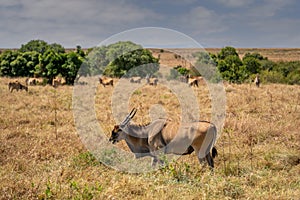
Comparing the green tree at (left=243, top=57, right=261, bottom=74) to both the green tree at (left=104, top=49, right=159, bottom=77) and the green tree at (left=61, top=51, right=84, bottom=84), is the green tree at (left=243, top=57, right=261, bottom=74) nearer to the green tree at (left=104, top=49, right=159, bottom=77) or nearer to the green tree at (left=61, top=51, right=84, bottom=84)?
the green tree at (left=104, top=49, right=159, bottom=77)

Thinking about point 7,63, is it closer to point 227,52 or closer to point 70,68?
point 70,68

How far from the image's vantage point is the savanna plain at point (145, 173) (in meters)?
4.79

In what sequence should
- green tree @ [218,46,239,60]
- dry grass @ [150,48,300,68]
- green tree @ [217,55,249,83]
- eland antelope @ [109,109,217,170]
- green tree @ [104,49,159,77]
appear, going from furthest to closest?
1. green tree @ [218,46,239,60]
2. green tree @ [217,55,249,83]
3. green tree @ [104,49,159,77]
4. dry grass @ [150,48,300,68]
5. eland antelope @ [109,109,217,170]

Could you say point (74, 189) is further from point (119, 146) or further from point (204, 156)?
point (119, 146)

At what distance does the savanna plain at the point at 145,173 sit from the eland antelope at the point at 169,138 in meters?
0.33

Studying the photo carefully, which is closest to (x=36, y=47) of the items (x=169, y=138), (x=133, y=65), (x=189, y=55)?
(x=133, y=65)

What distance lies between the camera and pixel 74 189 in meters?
4.79

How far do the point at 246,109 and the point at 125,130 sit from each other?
774cm

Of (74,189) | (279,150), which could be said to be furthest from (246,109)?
(74,189)

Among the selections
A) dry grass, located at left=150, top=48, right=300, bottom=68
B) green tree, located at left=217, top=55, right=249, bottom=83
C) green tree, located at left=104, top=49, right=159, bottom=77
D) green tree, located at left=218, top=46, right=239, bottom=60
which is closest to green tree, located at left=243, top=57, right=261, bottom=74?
green tree, located at left=217, top=55, right=249, bottom=83

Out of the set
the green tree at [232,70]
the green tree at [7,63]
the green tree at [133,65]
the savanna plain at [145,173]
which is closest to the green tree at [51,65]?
the green tree at [133,65]

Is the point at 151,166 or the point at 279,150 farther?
the point at 279,150

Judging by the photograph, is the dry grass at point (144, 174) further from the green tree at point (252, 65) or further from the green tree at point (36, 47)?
the green tree at point (36, 47)

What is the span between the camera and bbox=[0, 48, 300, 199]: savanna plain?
15.7 ft
